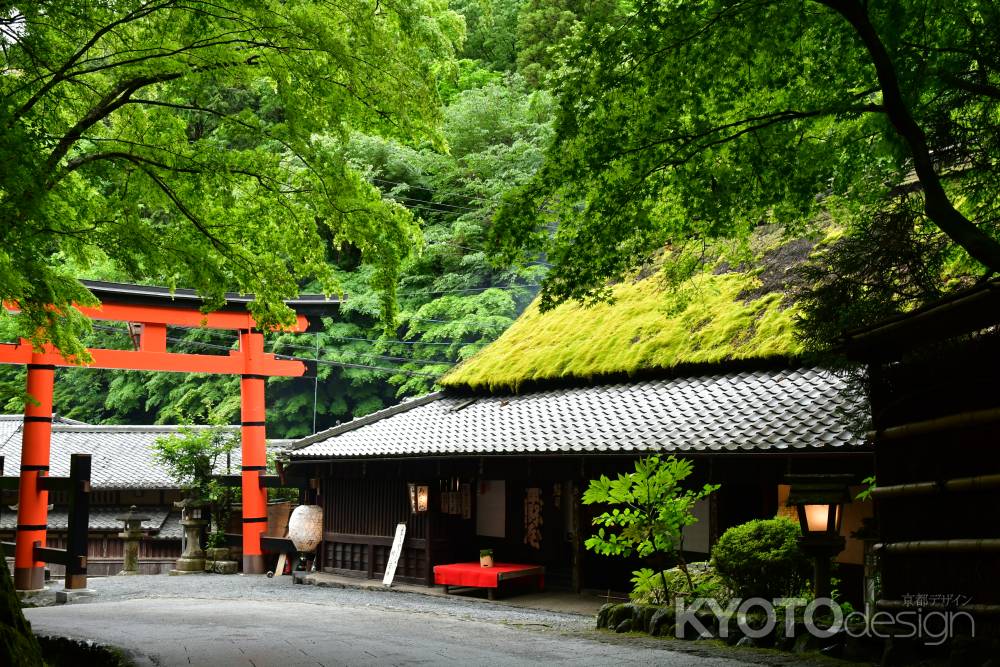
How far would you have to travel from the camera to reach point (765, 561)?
8.16 m

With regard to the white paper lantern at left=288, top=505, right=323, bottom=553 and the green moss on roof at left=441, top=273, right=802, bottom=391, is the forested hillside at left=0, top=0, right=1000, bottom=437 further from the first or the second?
the white paper lantern at left=288, top=505, right=323, bottom=553

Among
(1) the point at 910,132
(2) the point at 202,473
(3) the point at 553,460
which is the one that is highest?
(1) the point at 910,132

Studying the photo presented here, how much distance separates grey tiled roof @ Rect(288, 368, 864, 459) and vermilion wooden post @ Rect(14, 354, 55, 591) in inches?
174

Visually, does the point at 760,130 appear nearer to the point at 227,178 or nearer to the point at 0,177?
the point at 227,178

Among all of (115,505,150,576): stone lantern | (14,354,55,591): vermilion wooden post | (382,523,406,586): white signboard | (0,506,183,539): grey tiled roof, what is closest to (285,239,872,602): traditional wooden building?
(382,523,406,586): white signboard

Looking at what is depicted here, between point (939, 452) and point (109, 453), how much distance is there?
23.5m

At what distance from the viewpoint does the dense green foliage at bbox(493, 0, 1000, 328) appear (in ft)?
19.9

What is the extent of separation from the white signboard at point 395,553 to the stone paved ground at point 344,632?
1.46 ft

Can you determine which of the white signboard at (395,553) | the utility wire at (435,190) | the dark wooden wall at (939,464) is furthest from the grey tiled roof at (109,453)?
the dark wooden wall at (939,464)

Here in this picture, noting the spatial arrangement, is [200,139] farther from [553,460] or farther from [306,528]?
[306,528]

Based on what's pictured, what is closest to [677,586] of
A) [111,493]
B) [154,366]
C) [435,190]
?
[154,366]

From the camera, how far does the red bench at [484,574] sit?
13.3 meters

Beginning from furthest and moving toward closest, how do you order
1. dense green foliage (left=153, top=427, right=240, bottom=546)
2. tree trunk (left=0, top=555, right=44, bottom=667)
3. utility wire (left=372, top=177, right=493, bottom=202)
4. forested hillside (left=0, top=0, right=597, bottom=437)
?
1. utility wire (left=372, top=177, right=493, bottom=202)
2. forested hillside (left=0, top=0, right=597, bottom=437)
3. dense green foliage (left=153, top=427, right=240, bottom=546)
4. tree trunk (left=0, top=555, right=44, bottom=667)

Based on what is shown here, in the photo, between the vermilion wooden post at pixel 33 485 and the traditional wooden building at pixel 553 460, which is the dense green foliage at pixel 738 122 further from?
the vermilion wooden post at pixel 33 485
